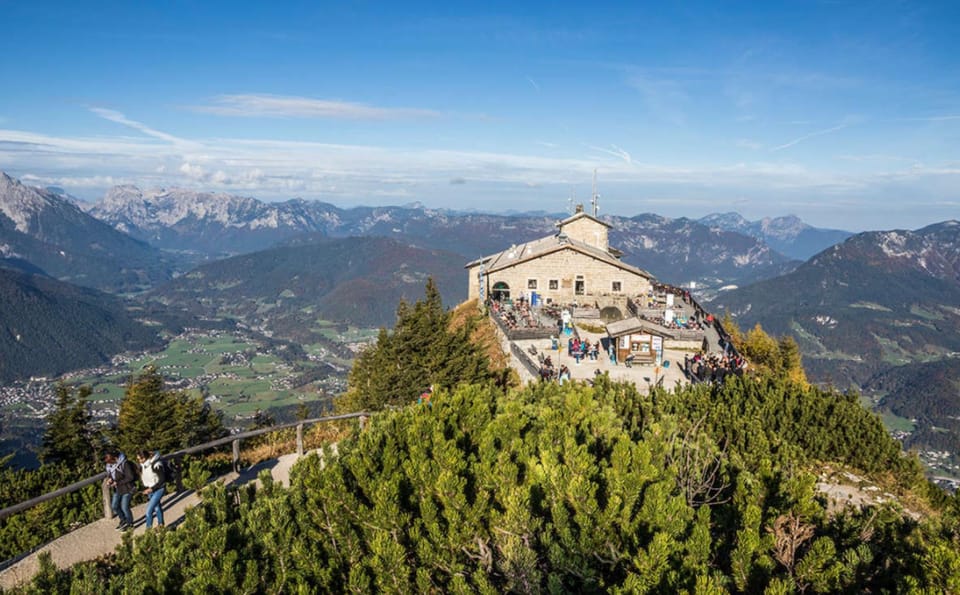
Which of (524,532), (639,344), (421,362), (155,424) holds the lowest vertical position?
(155,424)

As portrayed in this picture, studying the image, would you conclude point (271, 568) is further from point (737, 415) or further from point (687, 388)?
point (687, 388)

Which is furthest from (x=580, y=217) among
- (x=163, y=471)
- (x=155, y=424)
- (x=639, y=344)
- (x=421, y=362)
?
(x=163, y=471)

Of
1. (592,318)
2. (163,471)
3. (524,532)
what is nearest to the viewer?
(524,532)

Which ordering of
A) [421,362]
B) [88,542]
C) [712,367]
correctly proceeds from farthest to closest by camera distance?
[421,362]
[712,367]
[88,542]

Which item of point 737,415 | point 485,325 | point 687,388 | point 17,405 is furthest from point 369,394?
point 17,405

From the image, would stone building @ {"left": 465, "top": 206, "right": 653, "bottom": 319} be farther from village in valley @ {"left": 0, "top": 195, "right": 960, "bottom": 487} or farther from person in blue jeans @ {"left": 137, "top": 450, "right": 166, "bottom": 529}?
person in blue jeans @ {"left": 137, "top": 450, "right": 166, "bottom": 529}

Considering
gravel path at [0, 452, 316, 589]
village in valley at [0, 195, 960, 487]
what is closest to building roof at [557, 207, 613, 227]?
village in valley at [0, 195, 960, 487]

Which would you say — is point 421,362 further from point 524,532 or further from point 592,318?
point 524,532

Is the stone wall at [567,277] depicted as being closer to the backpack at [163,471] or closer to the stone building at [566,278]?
the stone building at [566,278]
